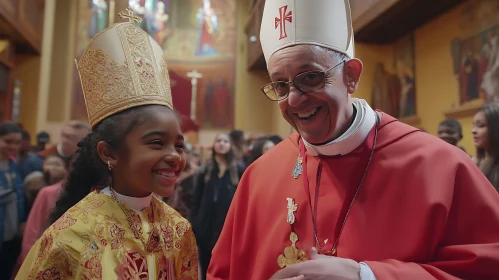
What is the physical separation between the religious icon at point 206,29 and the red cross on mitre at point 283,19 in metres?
14.6

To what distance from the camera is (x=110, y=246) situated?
169 centimetres

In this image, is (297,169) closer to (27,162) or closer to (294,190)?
(294,190)

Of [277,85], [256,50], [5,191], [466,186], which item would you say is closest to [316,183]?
[277,85]

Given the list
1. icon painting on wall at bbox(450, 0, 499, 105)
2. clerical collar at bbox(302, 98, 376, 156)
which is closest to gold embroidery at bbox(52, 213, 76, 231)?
clerical collar at bbox(302, 98, 376, 156)

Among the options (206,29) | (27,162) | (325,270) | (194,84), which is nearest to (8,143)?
(27,162)

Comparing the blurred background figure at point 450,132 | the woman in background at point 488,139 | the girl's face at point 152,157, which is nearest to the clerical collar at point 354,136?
the girl's face at point 152,157

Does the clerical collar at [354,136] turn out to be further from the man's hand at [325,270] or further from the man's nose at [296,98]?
the man's hand at [325,270]

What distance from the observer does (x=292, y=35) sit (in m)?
1.90

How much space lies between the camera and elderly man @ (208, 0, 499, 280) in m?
1.59

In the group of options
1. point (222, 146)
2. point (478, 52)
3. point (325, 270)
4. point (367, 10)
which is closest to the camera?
point (325, 270)

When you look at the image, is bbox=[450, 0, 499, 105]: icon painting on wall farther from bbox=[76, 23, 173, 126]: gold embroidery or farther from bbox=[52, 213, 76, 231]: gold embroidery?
bbox=[52, 213, 76, 231]: gold embroidery

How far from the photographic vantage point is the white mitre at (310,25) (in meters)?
1.90

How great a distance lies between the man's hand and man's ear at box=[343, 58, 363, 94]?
726mm

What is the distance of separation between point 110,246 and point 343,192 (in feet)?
3.07
